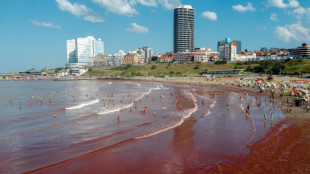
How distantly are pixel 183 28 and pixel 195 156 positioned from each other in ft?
517

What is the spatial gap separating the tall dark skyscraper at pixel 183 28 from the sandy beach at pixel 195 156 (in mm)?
151857

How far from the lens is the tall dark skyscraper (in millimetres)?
166875

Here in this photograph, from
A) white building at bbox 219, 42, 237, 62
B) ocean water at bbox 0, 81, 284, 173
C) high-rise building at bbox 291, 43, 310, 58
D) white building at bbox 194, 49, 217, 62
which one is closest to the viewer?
ocean water at bbox 0, 81, 284, 173

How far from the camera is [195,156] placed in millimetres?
16078

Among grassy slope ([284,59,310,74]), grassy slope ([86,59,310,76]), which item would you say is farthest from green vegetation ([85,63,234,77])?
grassy slope ([284,59,310,74])

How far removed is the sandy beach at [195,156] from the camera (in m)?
14.1

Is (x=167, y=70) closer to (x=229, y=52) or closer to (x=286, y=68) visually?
(x=229, y=52)

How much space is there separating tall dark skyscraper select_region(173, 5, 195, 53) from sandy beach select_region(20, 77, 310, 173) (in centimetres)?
15186

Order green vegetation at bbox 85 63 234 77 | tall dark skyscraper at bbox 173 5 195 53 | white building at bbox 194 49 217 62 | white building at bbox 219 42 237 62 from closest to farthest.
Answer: green vegetation at bbox 85 63 234 77, white building at bbox 194 49 217 62, white building at bbox 219 42 237 62, tall dark skyscraper at bbox 173 5 195 53

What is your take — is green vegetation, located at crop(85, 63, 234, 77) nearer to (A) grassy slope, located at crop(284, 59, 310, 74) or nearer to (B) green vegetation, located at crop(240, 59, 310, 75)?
(B) green vegetation, located at crop(240, 59, 310, 75)

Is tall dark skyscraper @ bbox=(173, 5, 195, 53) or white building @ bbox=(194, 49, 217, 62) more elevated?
tall dark skyscraper @ bbox=(173, 5, 195, 53)

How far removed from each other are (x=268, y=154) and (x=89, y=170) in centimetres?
1090

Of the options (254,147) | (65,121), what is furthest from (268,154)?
(65,121)

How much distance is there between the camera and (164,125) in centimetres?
2420
